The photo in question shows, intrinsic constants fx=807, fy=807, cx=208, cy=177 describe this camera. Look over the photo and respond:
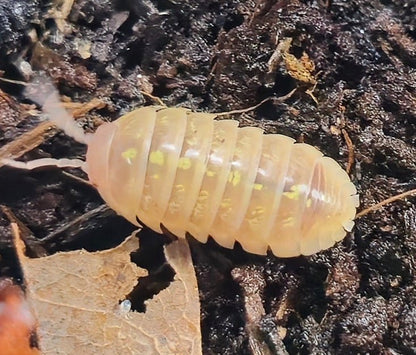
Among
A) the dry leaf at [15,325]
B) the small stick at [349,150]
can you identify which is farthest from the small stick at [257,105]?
the dry leaf at [15,325]

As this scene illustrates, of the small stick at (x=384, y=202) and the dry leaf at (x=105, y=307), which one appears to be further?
the small stick at (x=384, y=202)

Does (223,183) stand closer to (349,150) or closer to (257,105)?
(257,105)

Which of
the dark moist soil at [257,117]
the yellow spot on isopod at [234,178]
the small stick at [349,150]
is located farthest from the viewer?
the small stick at [349,150]

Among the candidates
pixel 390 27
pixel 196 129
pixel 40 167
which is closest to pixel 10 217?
pixel 40 167

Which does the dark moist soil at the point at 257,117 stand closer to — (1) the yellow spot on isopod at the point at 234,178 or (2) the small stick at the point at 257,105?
(2) the small stick at the point at 257,105

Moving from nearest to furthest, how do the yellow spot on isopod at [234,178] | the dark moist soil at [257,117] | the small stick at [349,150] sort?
the yellow spot on isopod at [234,178], the dark moist soil at [257,117], the small stick at [349,150]

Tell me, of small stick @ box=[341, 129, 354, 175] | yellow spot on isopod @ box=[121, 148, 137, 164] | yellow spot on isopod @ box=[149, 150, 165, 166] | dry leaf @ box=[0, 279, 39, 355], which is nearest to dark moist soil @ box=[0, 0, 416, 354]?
small stick @ box=[341, 129, 354, 175]

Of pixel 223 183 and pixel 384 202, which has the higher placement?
pixel 223 183

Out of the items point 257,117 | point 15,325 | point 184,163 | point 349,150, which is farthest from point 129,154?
point 349,150
